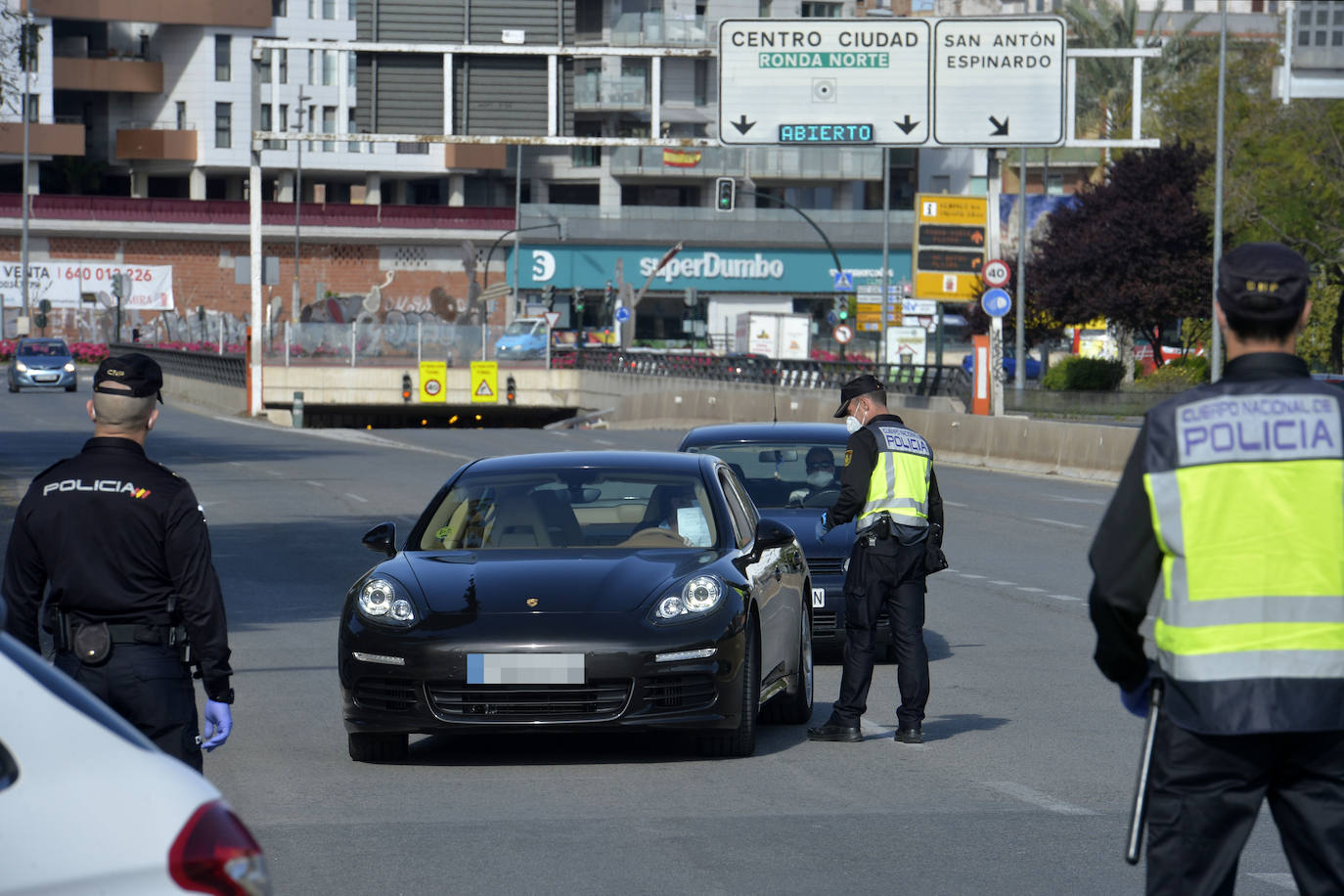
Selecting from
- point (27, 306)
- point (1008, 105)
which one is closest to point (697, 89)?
A: point (27, 306)

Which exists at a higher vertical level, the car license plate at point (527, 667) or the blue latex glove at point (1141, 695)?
the blue latex glove at point (1141, 695)

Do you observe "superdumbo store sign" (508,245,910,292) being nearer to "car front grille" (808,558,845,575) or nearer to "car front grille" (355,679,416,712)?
"car front grille" (808,558,845,575)

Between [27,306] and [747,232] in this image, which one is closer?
[27,306]

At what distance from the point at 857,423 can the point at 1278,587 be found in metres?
6.06

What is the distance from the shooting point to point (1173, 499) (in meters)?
4.16

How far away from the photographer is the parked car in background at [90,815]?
316 centimetres

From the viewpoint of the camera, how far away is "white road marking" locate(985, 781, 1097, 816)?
26.0 ft

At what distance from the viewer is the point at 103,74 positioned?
9475 centimetres

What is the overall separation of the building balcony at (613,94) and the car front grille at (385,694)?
85388 millimetres

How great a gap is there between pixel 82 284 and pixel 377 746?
83.4 meters

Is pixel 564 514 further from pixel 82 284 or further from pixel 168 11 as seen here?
pixel 168 11

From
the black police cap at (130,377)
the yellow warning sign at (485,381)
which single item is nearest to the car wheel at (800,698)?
the black police cap at (130,377)

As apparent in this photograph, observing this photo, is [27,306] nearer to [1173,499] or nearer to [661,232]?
[661,232]

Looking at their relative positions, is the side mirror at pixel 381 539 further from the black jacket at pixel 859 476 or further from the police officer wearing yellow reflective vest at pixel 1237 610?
the police officer wearing yellow reflective vest at pixel 1237 610
